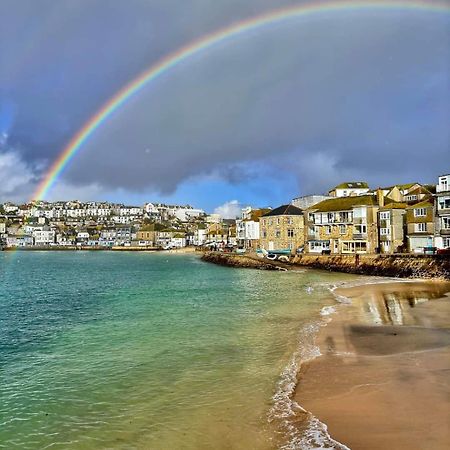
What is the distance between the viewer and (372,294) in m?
32.6

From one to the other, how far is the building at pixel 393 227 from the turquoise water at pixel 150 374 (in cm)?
3132

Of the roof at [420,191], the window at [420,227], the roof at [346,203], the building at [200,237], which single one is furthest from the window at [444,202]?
the building at [200,237]

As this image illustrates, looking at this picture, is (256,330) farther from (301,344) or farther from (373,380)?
(373,380)

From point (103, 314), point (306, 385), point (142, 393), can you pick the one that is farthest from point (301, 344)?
point (103, 314)

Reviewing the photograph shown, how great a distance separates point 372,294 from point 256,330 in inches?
616

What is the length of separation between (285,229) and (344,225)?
14752 millimetres

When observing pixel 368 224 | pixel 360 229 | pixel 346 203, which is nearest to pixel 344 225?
pixel 360 229

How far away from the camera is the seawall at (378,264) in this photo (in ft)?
146

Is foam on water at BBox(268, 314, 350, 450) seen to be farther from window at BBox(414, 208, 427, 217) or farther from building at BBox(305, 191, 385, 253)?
building at BBox(305, 191, 385, 253)

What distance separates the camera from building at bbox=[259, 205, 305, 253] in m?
74.9

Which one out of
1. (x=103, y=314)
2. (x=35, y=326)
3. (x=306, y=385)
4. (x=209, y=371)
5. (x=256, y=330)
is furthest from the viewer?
(x=103, y=314)

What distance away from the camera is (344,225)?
207ft

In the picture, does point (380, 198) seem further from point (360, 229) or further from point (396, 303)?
point (396, 303)

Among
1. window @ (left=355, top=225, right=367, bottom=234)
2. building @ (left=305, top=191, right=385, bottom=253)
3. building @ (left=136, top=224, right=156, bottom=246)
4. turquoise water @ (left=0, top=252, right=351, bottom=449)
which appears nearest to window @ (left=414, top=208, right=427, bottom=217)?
building @ (left=305, top=191, right=385, bottom=253)
